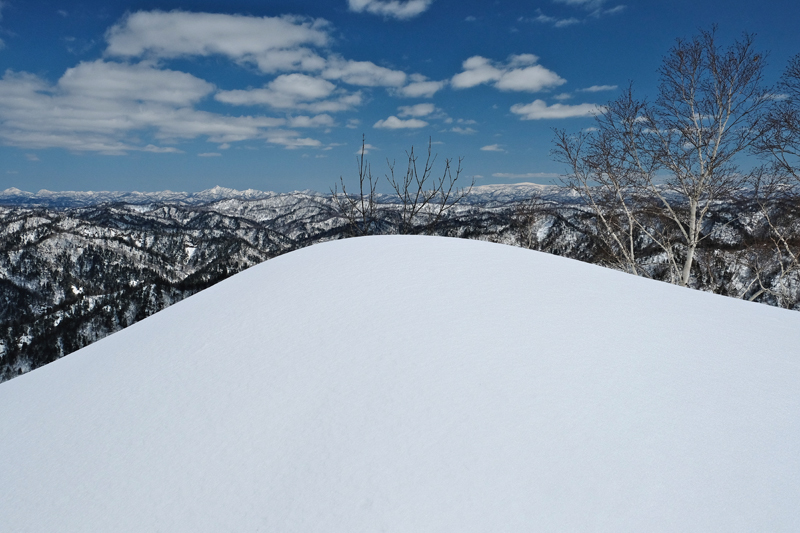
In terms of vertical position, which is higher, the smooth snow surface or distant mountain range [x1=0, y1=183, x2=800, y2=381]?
the smooth snow surface

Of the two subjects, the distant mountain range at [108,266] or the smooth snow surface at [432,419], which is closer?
the smooth snow surface at [432,419]

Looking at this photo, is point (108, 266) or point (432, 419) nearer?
point (432, 419)

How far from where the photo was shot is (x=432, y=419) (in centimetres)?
200

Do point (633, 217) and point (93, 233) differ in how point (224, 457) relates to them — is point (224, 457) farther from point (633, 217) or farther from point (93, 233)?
point (93, 233)

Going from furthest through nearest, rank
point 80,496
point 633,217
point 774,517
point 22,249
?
point 22,249 < point 633,217 < point 80,496 < point 774,517

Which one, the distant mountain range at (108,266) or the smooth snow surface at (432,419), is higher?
the smooth snow surface at (432,419)

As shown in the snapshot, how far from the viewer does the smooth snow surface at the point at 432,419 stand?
159 centimetres

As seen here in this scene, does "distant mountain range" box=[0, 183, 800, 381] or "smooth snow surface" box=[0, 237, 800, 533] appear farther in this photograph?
"distant mountain range" box=[0, 183, 800, 381]

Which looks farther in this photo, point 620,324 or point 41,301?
point 41,301

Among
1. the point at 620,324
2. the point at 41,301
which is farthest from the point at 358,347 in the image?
the point at 41,301

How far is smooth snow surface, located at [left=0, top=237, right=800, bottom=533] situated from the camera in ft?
5.22

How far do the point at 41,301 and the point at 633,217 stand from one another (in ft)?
485

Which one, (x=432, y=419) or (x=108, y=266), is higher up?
(x=432, y=419)

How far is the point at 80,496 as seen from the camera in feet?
6.39
